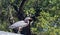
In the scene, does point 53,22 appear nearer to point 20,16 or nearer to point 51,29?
point 51,29

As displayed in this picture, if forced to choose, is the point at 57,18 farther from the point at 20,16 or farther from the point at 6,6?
the point at 6,6

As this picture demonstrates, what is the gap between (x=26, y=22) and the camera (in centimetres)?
454

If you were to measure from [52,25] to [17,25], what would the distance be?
274 centimetres

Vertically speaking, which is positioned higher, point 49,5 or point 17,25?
point 49,5

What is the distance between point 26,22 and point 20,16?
4.15 meters

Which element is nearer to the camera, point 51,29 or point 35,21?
point 51,29

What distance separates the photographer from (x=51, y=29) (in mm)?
6633

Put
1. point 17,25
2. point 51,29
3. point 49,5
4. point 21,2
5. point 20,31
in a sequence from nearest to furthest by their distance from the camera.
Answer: point 17,25
point 20,31
point 51,29
point 49,5
point 21,2

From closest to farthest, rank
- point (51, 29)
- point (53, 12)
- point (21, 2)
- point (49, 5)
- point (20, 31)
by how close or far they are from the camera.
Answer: point (20, 31)
point (51, 29)
point (53, 12)
point (49, 5)
point (21, 2)

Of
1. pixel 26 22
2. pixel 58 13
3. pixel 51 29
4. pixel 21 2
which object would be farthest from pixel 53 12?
pixel 26 22

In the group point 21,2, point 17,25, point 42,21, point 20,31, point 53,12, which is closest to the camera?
point 17,25

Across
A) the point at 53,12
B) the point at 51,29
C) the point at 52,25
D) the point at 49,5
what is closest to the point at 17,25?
the point at 51,29

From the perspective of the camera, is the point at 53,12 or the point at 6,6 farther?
the point at 6,6

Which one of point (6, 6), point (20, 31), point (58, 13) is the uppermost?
point (6, 6)
